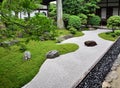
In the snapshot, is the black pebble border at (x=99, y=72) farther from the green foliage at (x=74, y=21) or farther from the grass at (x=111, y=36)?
the green foliage at (x=74, y=21)

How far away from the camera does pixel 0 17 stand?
646 cm

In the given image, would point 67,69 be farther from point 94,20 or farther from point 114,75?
point 94,20

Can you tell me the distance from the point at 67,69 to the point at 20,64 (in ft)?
9.19

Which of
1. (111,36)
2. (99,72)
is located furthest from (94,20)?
(99,72)

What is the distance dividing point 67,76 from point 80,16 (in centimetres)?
1535

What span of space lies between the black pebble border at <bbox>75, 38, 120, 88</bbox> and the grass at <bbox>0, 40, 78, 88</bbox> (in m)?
2.63

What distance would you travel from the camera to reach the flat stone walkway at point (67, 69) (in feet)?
31.0

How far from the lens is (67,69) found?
11.3 meters

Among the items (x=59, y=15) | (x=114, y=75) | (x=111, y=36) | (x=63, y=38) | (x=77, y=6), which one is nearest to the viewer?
(x=114, y=75)

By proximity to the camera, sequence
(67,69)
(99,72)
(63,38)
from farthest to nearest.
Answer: (63,38), (67,69), (99,72)

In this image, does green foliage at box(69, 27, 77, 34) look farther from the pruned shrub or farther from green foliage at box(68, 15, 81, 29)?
the pruned shrub

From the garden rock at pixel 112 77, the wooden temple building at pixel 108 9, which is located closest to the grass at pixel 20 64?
the garden rock at pixel 112 77

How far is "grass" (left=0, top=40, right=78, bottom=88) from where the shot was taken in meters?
9.83

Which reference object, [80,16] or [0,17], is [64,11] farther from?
[0,17]
